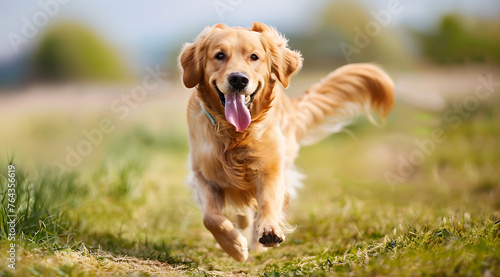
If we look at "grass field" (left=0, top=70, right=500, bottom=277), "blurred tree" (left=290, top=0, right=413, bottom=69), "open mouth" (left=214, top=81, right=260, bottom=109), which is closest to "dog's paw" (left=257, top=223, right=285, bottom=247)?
"grass field" (left=0, top=70, right=500, bottom=277)

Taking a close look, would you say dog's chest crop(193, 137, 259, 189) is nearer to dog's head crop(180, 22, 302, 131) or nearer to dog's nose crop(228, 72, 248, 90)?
dog's head crop(180, 22, 302, 131)

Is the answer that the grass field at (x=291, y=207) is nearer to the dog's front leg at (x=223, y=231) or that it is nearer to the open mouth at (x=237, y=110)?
the dog's front leg at (x=223, y=231)

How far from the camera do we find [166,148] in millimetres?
8461

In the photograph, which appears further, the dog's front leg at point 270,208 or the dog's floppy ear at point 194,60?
the dog's floppy ear at point 194,60

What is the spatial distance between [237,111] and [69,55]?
780cm

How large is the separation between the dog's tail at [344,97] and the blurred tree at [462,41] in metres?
5.21

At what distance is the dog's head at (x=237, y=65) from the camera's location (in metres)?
2.84

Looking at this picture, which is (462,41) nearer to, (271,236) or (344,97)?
(344,97)

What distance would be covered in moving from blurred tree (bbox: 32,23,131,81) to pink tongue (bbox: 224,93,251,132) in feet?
24.5

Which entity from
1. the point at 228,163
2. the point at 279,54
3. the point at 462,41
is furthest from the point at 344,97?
the point at 462,41

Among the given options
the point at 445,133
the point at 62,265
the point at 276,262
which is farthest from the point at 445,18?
the point at 62,265

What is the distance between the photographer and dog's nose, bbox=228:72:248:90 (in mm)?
2744

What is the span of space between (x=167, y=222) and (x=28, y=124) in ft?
13.9

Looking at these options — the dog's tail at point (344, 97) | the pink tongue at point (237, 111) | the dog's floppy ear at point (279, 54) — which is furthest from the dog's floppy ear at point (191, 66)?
the dog's tail at point (344, 97)
